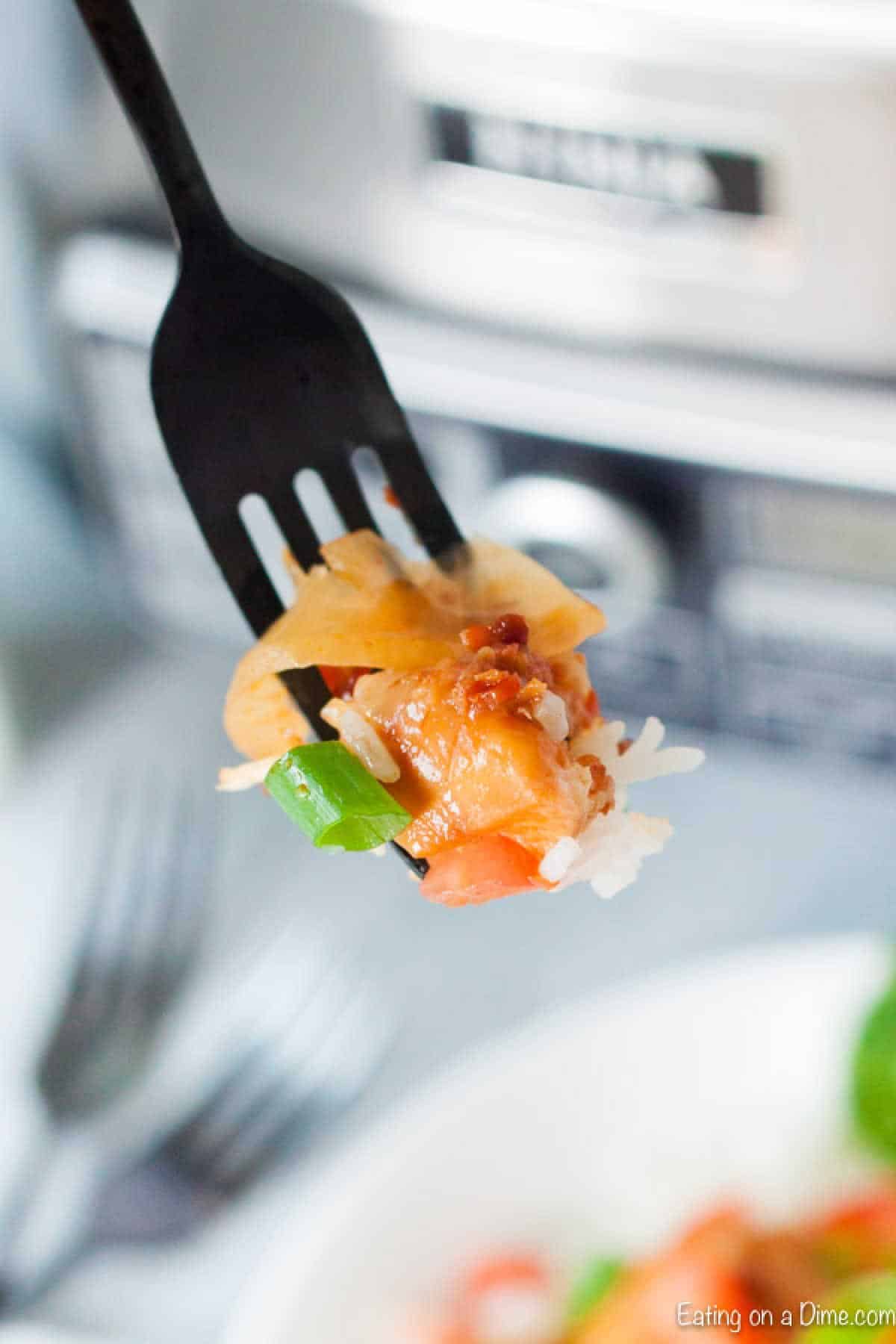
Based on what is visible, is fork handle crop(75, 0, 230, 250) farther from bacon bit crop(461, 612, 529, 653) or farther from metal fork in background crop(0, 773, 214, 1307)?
metal fork in background crop(0, 773, 214, 1307)

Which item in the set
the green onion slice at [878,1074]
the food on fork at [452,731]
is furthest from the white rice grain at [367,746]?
the green onion slice at [878,1074]

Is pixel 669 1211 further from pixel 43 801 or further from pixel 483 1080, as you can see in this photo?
pixel 43 801

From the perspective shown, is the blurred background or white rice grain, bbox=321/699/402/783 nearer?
white rice grain, bbox=321/699/402/783

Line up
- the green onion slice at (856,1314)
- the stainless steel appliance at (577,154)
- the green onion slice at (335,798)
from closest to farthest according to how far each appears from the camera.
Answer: the green onion slice at (335,798) < the stainless steel appliance at (577,154) < the green onion slice at (856,1314)

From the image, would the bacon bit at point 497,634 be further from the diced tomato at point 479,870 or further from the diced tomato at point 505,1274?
the diced tomato at point 505,1274

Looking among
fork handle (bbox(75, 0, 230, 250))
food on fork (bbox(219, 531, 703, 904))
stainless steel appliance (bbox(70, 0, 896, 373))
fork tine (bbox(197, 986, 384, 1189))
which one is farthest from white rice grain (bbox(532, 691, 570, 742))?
fork tine (bbox(197, 986, 384, 1189))

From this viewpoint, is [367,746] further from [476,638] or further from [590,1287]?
[590,1287]

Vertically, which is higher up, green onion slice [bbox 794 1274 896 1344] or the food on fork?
the food on fork
